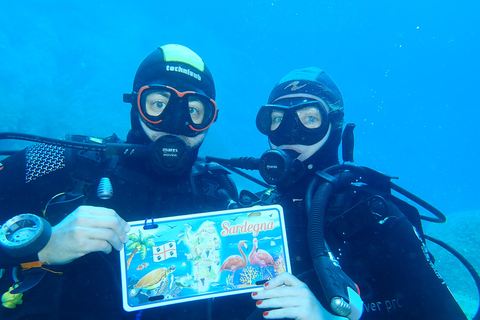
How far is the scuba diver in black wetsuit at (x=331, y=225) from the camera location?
5.35 feet

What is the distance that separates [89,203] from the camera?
2.15m

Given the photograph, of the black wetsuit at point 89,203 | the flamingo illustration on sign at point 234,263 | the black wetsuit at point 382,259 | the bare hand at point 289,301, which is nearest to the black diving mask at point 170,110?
the black wetsuit at point 89,203

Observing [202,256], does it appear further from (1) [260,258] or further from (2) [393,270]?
(2) [393,270]

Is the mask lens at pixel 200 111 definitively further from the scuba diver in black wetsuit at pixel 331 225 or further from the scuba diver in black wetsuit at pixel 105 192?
the scuba diver in black wetsuit at pixel 331 225

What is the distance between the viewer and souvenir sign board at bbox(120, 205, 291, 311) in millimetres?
1699

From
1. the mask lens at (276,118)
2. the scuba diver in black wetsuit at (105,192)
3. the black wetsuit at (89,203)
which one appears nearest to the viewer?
the scuba diver in black wetsuit at (105,192)

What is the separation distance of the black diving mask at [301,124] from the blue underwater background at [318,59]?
31325 mm

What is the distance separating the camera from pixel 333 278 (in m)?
1.50

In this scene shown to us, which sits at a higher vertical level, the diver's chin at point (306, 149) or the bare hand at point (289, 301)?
the diver's chin at point (306, 149)

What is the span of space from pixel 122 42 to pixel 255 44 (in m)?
55.9

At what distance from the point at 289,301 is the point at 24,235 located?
1693 mm

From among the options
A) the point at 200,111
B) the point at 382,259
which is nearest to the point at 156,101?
the point at 200,111

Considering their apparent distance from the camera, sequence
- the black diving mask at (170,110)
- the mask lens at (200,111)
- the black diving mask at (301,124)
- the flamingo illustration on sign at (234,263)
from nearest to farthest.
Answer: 1. the flamingo illustration on sign at (234,263)
2. the black diving mask at (170,110)
3. the mask lens at (200,111)
4. the black diving mask at (301,124)

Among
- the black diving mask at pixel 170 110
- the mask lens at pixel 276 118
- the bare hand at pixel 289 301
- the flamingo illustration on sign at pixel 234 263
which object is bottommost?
the bare hand at pixel 289 301
